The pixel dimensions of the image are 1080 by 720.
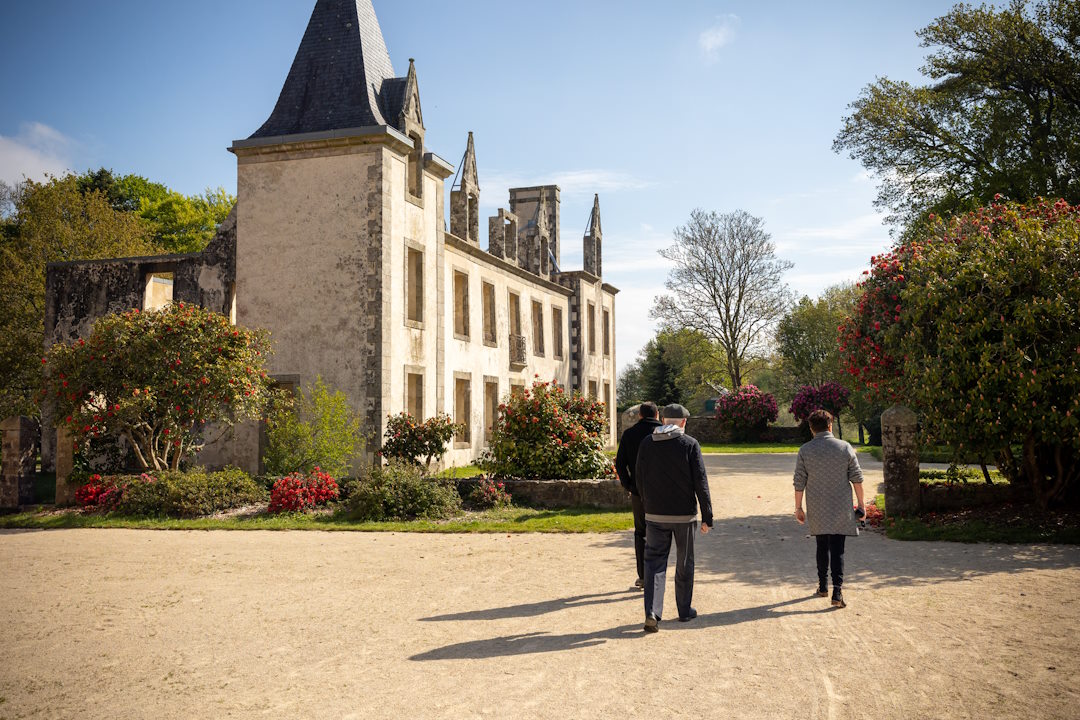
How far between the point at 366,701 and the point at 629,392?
224 feet

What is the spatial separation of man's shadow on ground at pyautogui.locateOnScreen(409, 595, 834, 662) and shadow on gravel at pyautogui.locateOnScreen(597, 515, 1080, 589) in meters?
1.33

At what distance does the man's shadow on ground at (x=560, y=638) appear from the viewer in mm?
5707

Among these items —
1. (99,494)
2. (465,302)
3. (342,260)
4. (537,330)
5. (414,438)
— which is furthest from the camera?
(537,330)

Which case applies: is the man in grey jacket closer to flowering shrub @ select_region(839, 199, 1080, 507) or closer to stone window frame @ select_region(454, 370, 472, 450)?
flowering shrub @ select_region(839, 199, 1080, 507)

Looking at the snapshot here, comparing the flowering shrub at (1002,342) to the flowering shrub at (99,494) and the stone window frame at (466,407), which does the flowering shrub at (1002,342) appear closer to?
the flowering shrub at (99,494)

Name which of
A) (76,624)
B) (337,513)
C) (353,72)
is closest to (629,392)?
(353,72)

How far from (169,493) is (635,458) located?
29.9 ft

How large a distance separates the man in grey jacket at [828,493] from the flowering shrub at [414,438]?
1168 centimetres

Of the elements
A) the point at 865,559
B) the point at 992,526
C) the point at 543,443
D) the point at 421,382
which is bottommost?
the point at 865,559

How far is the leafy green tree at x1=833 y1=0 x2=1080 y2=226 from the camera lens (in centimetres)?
2216

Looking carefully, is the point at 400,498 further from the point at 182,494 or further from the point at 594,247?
the point at 594,247

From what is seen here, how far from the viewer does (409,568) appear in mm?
9070

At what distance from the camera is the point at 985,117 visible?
2430cm

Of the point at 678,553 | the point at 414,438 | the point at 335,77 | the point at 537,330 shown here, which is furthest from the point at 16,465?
the point at 537,330
